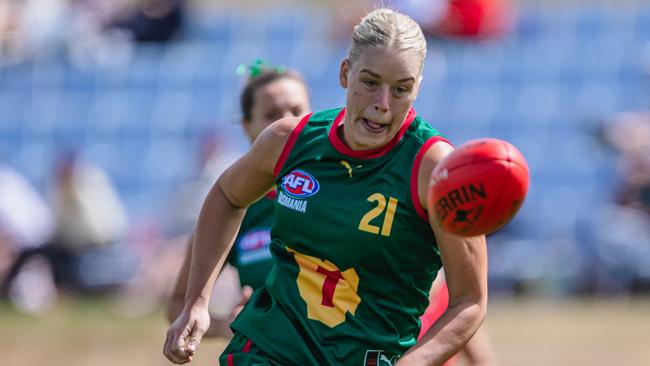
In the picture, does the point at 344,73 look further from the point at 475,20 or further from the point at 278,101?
the point at 475,20

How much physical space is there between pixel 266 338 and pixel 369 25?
3.24ft

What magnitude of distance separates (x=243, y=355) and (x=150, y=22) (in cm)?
1047

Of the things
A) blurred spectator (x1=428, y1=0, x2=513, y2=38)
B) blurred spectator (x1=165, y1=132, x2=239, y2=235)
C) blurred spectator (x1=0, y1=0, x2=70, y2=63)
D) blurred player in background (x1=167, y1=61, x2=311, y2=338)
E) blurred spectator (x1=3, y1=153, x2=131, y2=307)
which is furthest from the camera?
blurred spectator (x1=0, y1=0, x2=70, y2=63)

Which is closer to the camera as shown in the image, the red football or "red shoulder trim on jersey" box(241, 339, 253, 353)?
the red football

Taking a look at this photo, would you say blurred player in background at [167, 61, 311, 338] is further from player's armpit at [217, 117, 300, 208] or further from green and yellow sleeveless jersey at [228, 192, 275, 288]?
player's armpit at [217, 117, 300, 208]

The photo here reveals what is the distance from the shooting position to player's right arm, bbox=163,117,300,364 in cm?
374

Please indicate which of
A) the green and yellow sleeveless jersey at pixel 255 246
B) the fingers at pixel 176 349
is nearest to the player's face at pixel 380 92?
the fingers at pixel 176 349

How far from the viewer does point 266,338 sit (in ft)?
12.0

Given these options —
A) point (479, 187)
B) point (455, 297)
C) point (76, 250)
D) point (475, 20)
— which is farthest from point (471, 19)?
point (479, 187)

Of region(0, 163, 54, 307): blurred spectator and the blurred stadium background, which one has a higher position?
the blurred stadium background

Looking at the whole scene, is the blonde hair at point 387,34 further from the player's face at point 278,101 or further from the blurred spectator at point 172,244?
the blurred spectator at point 172,244

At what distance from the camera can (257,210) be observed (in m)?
4.87

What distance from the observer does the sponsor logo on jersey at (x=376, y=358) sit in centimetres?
353

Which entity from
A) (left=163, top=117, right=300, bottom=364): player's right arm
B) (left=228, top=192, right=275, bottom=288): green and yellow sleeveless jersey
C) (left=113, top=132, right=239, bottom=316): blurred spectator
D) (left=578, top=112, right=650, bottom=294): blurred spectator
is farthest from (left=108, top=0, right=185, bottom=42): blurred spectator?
(left=163, top=117, right=300, bottom=364): player's right arm
